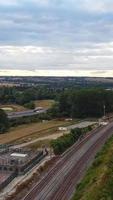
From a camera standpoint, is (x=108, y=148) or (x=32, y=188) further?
(x=108, y=148)

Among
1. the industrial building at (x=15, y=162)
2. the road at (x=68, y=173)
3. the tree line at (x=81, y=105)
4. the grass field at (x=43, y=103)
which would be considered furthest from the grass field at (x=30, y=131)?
the grass field at (x=43, y=103)

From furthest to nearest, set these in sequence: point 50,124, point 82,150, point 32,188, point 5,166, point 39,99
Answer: point 39,99 → point 50,124 → point 82,150 → point 5,166 → point 32,188

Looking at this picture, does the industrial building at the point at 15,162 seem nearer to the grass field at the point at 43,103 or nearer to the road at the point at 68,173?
the road at the point at 68,173

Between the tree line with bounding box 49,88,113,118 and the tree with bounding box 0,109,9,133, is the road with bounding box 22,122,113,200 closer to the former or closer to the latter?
the tree with bounding box 0,109,9,133

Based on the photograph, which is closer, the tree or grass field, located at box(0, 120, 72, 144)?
grass field, located at box(0, 120, 72, 144)

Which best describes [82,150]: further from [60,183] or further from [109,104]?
[109,104]

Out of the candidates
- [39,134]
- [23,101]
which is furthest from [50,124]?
[23,101]

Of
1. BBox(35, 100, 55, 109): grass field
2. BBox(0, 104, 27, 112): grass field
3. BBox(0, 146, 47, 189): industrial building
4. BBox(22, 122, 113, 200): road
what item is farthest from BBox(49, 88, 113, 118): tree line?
BBox(0, 146, 47, 189): industrial building
